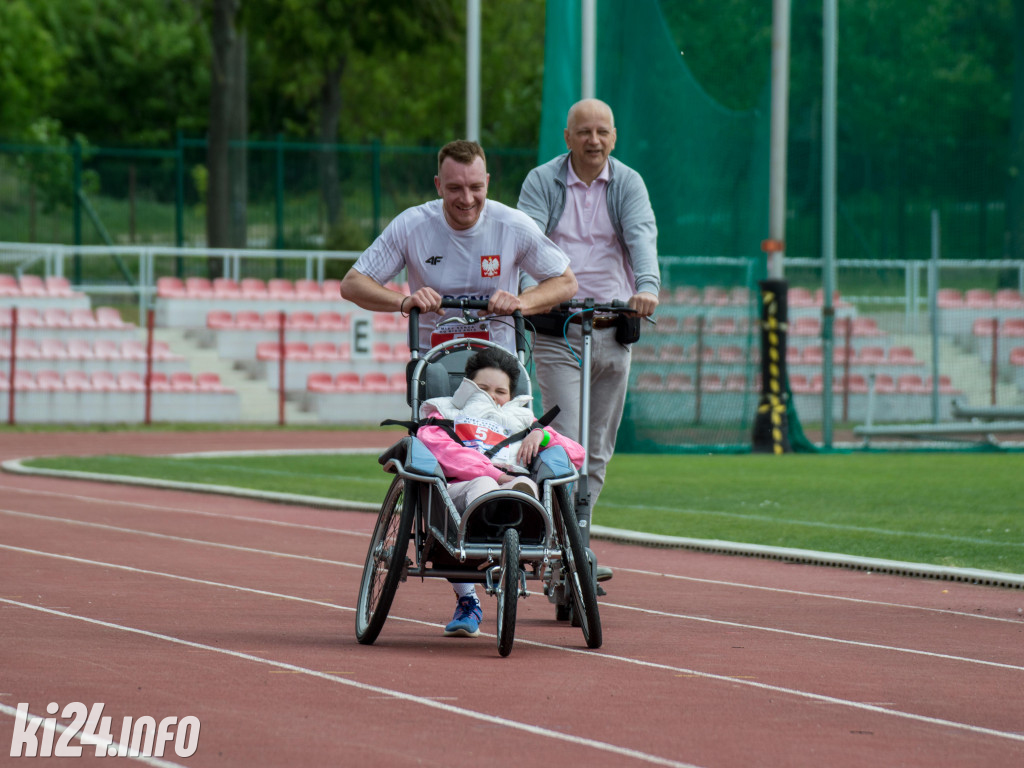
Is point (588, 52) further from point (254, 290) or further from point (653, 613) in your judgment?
point (254, 290)

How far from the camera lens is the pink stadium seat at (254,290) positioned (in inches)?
1165

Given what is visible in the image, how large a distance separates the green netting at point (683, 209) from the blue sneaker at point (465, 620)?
33.6 ft

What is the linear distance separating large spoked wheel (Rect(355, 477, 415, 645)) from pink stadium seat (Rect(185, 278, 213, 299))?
22882 millimetres

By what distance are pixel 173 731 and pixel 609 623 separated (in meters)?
2.79

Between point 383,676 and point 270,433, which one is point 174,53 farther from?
point 383,676

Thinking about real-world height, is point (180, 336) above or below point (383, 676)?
above

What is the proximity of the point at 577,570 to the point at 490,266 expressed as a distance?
1.30 metres

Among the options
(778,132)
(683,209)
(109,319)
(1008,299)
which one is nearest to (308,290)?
(109,319)

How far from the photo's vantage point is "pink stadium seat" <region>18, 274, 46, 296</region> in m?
27.6

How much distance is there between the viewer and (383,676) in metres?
5.88

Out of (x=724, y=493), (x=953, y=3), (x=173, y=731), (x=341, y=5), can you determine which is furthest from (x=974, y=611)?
(x=341, y=5)

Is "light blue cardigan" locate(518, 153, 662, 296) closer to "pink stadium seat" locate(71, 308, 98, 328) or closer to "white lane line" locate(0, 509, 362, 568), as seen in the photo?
"white lane line" locate(0, 509, 362, 568)

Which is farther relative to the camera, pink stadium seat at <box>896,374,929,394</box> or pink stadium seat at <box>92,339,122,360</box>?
pink stadium seat at <box>92,339,122,360</box>

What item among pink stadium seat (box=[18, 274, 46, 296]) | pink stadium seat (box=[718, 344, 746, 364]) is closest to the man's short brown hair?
pink stadium seat (box=[718, 344, 746, 364])
